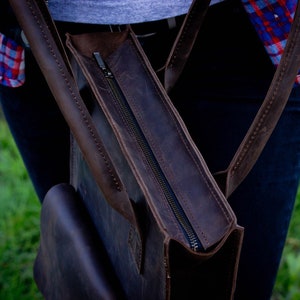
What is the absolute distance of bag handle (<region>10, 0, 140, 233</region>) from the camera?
825mm

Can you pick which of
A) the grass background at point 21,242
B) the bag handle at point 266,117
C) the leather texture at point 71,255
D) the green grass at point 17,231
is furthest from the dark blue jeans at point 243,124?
the green grass at point 17,231

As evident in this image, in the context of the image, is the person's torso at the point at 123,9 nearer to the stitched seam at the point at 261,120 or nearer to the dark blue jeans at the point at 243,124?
the dark blue jeans at the point at 243,124

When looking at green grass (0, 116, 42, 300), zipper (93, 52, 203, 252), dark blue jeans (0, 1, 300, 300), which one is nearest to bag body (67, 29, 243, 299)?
zipper (93, 52, 203, 252)

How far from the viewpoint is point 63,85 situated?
86cm

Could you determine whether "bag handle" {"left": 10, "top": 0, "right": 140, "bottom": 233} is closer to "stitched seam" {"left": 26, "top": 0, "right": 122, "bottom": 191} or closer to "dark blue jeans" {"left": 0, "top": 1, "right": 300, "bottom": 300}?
"stitched seam" {"left": 26, "top": 0, "right": 122, "bottom": 191}

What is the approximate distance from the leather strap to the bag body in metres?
0.05

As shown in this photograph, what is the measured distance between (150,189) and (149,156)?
74 mm

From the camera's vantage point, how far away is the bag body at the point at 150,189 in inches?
29.4

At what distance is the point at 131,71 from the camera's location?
0.93m

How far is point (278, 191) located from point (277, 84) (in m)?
0.27

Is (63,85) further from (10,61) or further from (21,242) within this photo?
(21,242)

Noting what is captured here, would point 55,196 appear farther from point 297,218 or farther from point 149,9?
point 297,218

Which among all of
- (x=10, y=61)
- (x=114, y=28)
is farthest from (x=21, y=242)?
(x=114, y=28)

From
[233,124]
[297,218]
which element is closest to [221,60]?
[233,124]
